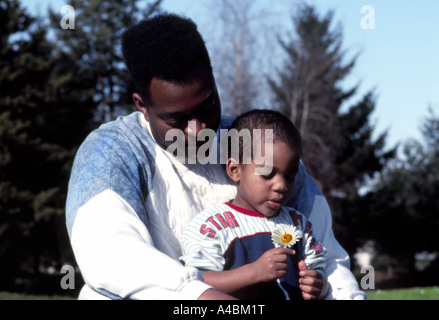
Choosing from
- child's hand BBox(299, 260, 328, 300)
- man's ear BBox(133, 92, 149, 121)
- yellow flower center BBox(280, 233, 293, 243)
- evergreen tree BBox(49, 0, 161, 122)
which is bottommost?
child's hand BBox(299, 260, 328, 300)

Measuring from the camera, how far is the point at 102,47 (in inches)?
954

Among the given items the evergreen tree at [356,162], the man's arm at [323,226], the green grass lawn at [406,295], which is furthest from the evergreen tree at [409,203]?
the man's arm at [323,226]

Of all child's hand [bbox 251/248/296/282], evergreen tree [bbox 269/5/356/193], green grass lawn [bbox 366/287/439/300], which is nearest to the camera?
child's hand [bbox 251/248/296/282]

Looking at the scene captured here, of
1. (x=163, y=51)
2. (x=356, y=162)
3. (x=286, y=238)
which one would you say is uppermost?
(x=356, y=162)

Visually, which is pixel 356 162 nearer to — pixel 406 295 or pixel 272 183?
pixel 406 295

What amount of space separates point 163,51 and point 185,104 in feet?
0.85

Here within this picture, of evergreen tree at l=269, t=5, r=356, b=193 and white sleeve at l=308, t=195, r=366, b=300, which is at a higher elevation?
evergreen tree at l=269, t=5, r=356, b=193

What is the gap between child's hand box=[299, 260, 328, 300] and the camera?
8.01 ft

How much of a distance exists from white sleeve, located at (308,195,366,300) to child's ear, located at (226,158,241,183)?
16.8 inches

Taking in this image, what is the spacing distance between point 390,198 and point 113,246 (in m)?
30.3

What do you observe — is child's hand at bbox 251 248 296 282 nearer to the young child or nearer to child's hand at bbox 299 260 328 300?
the young child

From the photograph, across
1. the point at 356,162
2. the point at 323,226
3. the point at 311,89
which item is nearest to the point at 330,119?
the point at 311,89

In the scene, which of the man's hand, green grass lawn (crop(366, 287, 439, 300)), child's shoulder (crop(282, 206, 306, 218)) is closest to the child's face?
child's shoulder (crop(282, 206, 306, 218))

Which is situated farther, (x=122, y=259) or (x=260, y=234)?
(x=260, y=234)
